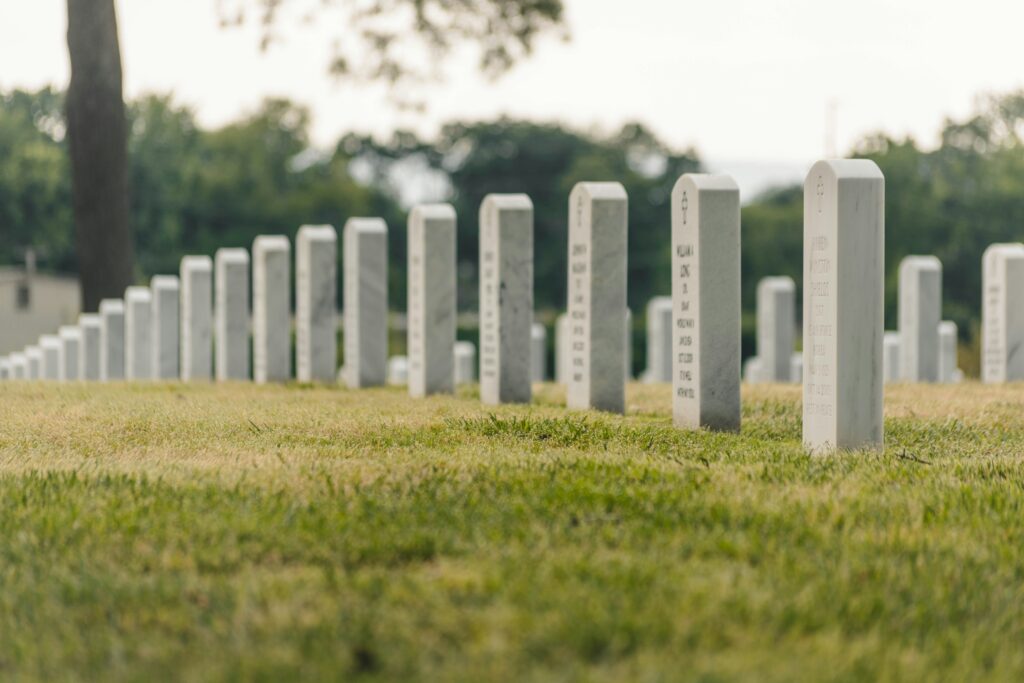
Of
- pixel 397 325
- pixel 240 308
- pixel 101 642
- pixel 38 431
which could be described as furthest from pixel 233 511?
pixel 397 325

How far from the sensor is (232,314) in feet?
56.7

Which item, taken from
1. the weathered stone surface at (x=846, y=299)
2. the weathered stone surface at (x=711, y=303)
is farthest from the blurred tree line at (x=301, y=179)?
the weathered stone surface at (x=846, y=299)

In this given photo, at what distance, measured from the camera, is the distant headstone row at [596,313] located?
812 cm

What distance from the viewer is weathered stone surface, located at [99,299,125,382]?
20281 millimetres

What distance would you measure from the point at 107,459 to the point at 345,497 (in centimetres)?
209

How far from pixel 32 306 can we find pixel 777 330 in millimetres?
27963

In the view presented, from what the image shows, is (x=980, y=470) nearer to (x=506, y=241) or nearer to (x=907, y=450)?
(x=907, y=450)

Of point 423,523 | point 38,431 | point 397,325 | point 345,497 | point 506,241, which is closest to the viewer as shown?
point 423,523

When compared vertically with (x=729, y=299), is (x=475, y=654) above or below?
below

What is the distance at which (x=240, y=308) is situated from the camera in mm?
17312

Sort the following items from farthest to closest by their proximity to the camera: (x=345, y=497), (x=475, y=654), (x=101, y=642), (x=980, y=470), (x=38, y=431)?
(x=38, y=431) → (x=980, y=470) → (x=345, y=497) → (x=101, y=642) → (x=475, y=654)

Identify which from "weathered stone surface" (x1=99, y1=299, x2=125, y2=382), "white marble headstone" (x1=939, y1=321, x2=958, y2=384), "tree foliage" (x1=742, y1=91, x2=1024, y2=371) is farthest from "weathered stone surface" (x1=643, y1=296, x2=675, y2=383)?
"tree foliage" (x1=742, y1=91, x2=1024, y2=371)

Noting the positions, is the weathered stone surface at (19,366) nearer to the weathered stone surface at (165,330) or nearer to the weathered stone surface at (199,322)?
the weathered stone surface at (165,330)

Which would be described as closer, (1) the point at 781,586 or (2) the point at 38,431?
(1) the point at 781,586
